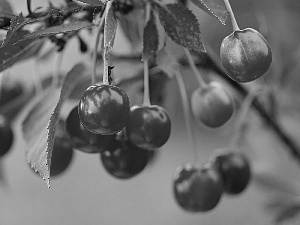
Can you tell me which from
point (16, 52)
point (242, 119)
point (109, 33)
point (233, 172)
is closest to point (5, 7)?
point (16, 52)

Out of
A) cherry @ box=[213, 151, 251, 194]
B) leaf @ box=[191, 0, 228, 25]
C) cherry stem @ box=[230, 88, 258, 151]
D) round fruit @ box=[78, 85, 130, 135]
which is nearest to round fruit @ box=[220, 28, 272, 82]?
leaf @ box=[191, 0, 228, 25]

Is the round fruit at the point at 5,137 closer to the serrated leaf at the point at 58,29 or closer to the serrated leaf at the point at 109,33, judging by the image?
the serrated leaf at the point at 58,29

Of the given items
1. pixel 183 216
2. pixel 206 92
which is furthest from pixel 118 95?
pixel 183 216

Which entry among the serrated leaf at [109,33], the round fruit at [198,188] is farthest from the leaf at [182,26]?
the round fruit at [198,188]

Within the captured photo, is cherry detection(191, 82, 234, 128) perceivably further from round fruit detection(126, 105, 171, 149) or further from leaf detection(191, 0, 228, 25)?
leaf detection(191, 0, 228, 25)

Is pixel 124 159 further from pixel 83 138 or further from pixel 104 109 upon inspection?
pixel 104 109

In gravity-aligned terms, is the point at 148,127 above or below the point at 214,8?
below
